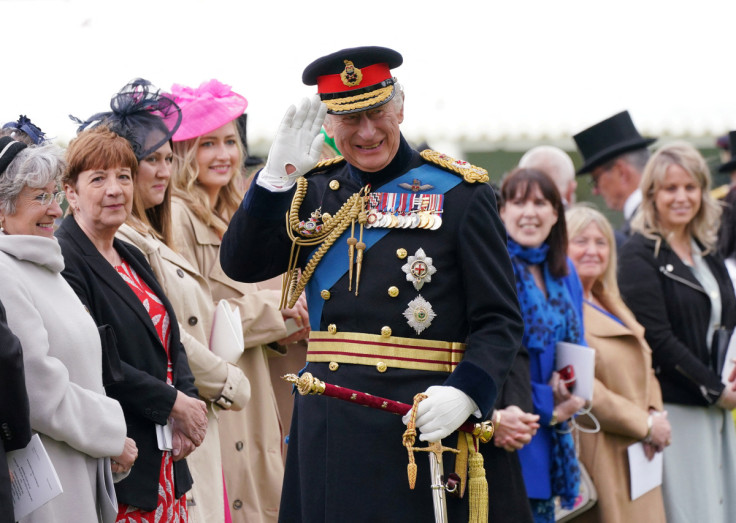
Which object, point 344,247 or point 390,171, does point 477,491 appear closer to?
point 344,247

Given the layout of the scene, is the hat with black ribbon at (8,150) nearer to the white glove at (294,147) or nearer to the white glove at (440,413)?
the white glove at (294,147)

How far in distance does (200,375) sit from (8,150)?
4.36 feet

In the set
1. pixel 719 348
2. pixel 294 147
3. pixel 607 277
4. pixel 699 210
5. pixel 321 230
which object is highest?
pixel 294 147

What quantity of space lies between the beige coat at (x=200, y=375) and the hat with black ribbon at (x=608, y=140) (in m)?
4.20

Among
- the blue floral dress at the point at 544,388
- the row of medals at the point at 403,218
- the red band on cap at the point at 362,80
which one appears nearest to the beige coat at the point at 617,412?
the blue floral dress at the point at 544,388

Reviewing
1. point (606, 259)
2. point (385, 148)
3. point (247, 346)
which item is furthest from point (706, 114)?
point (385, 148)

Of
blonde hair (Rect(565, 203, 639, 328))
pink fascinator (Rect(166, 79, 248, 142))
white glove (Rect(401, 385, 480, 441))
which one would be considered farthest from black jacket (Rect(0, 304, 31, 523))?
blonde hair (Rect(565, 203, 639, 328))

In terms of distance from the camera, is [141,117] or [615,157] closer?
[141,117]

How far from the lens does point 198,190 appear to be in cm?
590

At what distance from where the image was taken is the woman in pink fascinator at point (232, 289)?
556cm

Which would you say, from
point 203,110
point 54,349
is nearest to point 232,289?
point 203,110

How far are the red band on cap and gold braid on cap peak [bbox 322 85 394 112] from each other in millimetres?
33

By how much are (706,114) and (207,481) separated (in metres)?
11.3

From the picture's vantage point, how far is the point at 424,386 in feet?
13.0
